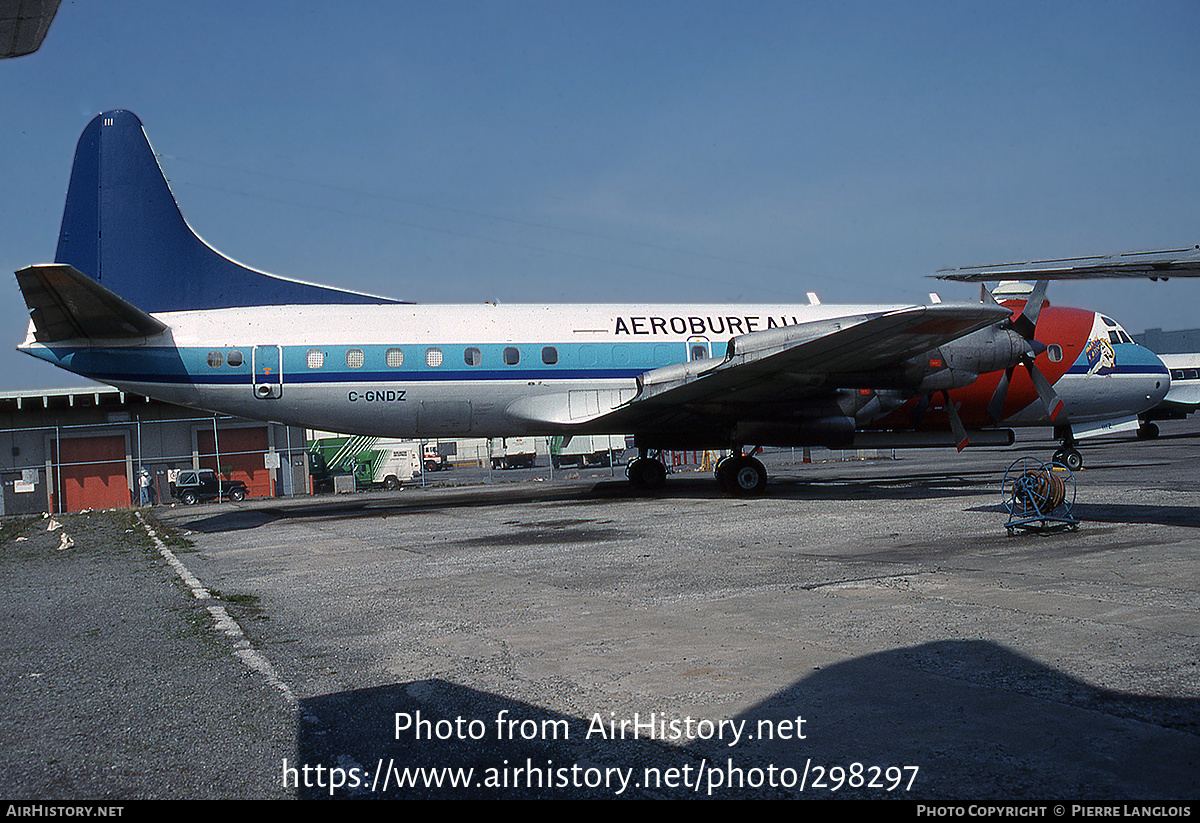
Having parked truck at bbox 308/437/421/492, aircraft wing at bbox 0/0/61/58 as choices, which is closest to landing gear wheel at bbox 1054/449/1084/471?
aircraft wing at bbox 0/0/61/58

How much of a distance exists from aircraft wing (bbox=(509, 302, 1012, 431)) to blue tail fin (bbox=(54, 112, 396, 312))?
269 inches

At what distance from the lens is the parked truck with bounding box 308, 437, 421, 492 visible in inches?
1416

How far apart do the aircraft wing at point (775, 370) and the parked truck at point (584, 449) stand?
17.5 metres

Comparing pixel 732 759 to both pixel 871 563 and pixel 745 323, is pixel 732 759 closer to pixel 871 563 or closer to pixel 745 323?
pixel 871 563

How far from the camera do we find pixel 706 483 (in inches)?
837

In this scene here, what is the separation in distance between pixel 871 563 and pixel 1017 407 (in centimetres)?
1169

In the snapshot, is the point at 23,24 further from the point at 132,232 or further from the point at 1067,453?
the point at 1067,453

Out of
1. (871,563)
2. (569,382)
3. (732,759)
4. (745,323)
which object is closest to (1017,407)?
(745,323)

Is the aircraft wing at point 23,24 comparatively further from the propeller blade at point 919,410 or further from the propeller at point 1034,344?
the propeller blade at point 919,410

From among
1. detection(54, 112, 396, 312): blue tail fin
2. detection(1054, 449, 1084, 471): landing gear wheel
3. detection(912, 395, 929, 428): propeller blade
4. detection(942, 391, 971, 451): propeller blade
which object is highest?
detection(54, 112, 396, 312): blue tail fin

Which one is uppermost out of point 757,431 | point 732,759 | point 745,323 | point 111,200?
point 111,200

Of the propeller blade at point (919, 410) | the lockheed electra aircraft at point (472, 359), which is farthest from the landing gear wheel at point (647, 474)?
the propeller blade at point (919, 410)

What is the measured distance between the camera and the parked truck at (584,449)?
3978 centimetres

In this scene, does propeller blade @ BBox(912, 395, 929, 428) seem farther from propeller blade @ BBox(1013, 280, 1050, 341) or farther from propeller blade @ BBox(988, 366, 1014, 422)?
propeller blade @ BBox(1013, 280, 1050, 341)
